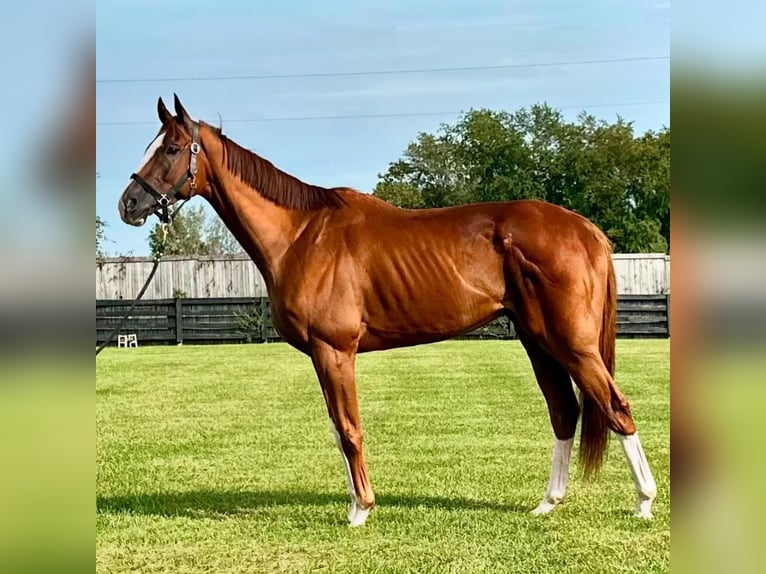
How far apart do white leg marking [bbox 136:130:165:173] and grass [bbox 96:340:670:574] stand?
2.13m

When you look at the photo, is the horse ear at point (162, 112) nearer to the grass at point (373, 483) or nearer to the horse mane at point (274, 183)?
the horse mane at point (274, 183)

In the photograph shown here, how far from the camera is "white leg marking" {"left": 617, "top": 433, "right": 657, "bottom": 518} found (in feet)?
12.8

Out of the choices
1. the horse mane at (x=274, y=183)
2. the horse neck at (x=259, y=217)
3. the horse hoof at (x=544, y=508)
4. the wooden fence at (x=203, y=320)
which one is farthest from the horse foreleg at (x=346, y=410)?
the wooden fence at (x=203, y=320)

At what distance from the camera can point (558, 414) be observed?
4.35 meters

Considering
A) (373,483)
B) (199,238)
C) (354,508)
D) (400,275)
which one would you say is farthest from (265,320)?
(400,275)

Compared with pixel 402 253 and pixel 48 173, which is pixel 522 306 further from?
pixel 48 173

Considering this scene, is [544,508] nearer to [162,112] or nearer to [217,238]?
[162,112]

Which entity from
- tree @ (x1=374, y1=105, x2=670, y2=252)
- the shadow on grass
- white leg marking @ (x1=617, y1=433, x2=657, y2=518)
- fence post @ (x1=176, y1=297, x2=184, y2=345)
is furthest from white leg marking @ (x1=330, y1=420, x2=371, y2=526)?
fence post @ (x1=176, y1=297, x2=184, y2=345)

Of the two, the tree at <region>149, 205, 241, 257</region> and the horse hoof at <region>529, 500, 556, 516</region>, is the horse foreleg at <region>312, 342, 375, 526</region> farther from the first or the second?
the tree at <region>149, 205, 241, 257</region>

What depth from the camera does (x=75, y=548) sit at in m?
1.32

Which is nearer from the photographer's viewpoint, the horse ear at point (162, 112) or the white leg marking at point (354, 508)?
the horse ear at point (162, 112)

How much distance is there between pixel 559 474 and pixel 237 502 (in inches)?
84.1

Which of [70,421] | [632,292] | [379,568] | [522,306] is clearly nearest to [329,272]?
[522,306]

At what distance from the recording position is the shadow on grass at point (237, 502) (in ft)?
15.1
